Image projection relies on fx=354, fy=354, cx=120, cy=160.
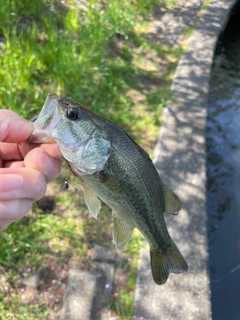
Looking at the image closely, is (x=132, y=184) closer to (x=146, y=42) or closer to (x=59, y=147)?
(x=59, y=147)

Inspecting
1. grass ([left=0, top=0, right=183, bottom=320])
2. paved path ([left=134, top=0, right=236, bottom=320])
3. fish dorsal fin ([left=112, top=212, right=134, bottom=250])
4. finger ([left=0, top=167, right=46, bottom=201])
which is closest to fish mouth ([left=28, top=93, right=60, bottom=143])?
finger ([left=0, top=167, right=46, bottom=201])

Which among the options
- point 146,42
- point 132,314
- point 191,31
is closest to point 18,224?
point 132,314

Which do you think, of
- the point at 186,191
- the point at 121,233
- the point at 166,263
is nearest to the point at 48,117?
the point at 121,233

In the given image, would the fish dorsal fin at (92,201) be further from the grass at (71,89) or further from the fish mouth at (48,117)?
the grass at (71,89)

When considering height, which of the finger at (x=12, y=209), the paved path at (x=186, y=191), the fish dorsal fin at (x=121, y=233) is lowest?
the paved path at (x=186, y=191)

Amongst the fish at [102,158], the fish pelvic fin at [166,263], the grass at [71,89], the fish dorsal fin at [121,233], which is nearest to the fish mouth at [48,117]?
the fish at [102,158]

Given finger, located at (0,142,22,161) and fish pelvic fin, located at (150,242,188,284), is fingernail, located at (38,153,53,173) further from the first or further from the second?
fish pelvic fin, located at (150,242,188,284)

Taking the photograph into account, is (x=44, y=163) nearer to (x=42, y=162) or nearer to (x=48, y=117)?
(x=42, y=162)
